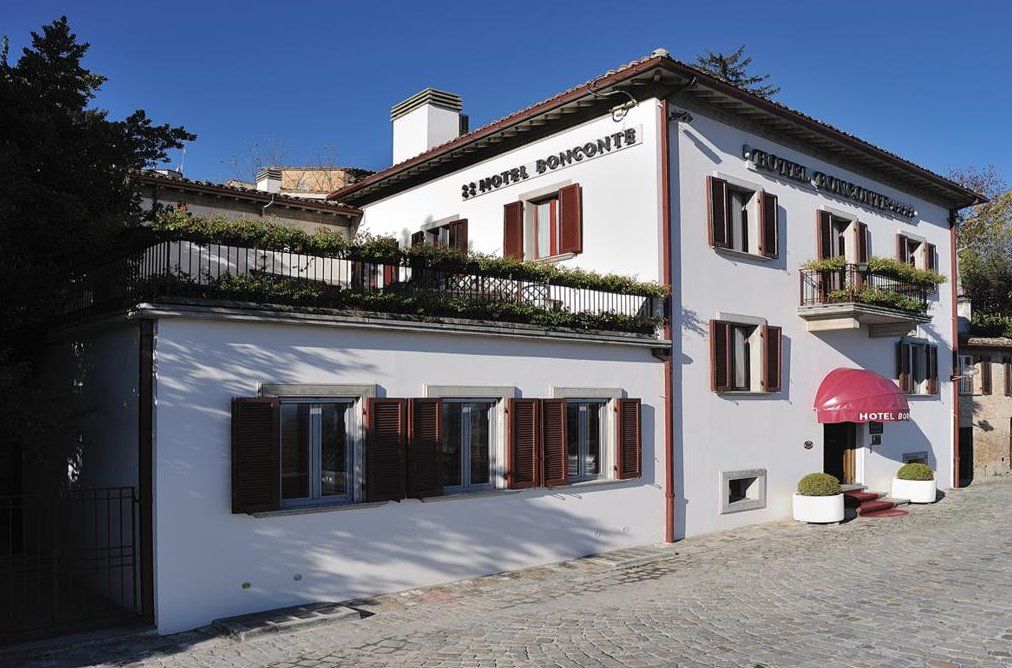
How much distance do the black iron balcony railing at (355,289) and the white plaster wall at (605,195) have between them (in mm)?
1319

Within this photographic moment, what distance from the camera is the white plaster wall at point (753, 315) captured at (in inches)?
617

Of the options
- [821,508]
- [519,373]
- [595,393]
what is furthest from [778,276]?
[519,373]

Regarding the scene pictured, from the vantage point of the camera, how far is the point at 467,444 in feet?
41.3

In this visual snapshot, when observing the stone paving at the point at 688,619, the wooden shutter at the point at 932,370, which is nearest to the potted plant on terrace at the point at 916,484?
the wooden shutter at the point at 932,370

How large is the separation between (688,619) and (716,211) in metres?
8.81

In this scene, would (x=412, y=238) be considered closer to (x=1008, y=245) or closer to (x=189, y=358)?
(x=189, y=358)

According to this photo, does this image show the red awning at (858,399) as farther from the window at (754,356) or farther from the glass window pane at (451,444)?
the glass window pane at (451,444)

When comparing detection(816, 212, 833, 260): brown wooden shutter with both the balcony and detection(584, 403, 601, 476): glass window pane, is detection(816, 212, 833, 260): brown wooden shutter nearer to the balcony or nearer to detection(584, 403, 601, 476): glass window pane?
the balcony

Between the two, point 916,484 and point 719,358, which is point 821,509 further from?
point 916,484

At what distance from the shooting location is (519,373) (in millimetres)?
13180

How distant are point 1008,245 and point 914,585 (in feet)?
83.9

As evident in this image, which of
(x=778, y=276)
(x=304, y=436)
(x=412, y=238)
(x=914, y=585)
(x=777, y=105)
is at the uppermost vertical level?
(x=777, y=105)

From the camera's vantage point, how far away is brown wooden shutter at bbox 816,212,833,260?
1902 centimetres

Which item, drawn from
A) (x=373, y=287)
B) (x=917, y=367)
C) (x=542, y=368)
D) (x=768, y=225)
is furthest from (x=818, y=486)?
(x=373, y=287)
